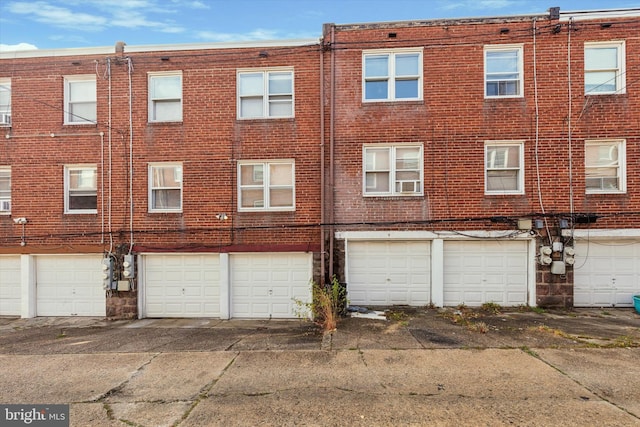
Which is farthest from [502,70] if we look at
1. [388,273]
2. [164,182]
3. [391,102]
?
[164,182]

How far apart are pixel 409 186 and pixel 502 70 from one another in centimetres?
449

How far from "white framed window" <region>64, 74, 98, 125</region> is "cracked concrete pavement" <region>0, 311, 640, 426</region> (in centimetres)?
664

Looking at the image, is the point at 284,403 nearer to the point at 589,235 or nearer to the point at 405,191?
the point at 405,191

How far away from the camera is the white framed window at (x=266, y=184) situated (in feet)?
33.6

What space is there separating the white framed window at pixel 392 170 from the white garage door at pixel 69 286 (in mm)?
8982

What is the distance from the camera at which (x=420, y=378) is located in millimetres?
5379

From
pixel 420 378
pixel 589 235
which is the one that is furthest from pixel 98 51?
pixel 589 235

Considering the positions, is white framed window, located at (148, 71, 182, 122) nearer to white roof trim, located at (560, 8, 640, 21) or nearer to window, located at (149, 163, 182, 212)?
window, located at (149, 163, 182, 212)

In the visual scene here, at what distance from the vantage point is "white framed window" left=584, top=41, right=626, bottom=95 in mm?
9602

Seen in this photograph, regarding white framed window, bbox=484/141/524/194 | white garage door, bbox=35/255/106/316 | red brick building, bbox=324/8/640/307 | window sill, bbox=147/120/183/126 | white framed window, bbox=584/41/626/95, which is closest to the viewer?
red brick building, bbox=324/8/640/307

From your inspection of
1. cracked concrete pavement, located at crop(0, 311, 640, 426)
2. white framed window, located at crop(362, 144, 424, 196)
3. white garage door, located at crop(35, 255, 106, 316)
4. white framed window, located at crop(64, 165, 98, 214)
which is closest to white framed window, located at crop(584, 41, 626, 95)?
white framed window, located at crop(362, 144, 424, 196)

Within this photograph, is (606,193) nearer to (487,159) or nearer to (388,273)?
(487,159)

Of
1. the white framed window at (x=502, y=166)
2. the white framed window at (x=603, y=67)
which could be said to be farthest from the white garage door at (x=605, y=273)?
the white framed window at (x=603, y=67)

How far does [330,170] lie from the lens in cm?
991
